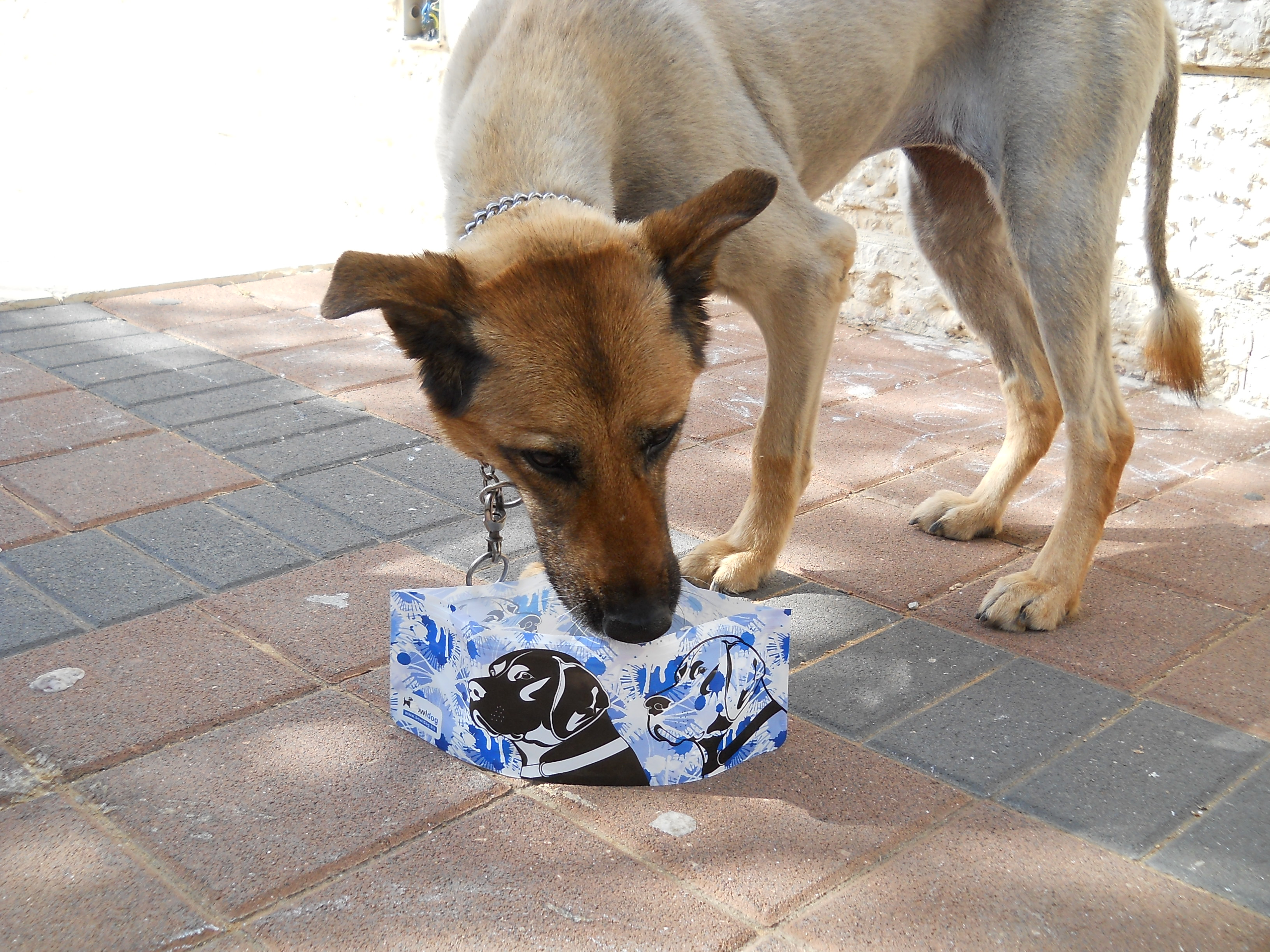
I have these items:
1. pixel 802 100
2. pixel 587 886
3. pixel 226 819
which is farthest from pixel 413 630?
pixel 802 100

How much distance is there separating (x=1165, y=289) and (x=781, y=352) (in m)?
1.52

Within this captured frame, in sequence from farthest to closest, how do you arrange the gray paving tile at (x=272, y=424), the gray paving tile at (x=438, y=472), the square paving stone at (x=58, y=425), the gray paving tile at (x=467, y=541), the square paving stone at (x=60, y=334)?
the square paving stone at (x=60, y=334)
the gray paving tile at (x=272, y=424)
the square paving stone at (x=58, y=425)
the gray paving tile at (x=438, y=472)
the gray paving tile at (x=467, y=541)

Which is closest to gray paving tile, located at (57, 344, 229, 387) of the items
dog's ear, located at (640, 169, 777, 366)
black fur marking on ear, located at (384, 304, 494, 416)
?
black fur marking on ear, located at (384, 304, 494, 416)

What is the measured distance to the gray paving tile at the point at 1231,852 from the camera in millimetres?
2119

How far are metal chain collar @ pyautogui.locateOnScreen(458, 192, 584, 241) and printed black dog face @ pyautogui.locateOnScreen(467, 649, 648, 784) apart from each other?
1.02 metres

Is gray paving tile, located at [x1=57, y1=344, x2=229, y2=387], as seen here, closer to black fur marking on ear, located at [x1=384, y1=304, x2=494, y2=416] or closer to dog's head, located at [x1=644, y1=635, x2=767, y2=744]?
black fur marking on ear, located at [x1=384, y1=304, x2=494, y2=416]

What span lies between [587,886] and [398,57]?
7.09m

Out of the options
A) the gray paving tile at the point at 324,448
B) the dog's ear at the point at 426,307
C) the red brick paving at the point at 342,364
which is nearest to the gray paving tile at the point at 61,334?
the red brick paving at the point at 342,364

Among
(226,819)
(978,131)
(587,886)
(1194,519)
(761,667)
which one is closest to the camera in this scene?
(587,886)

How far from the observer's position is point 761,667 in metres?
2.45

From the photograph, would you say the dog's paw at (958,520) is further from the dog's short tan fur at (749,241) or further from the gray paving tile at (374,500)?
the gray paving tile at (374,500)

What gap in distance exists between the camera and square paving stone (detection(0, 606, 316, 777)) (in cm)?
256

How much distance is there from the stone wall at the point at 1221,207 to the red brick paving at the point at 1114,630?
206cm

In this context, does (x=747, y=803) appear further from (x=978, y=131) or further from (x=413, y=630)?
(x=978, y=131)
